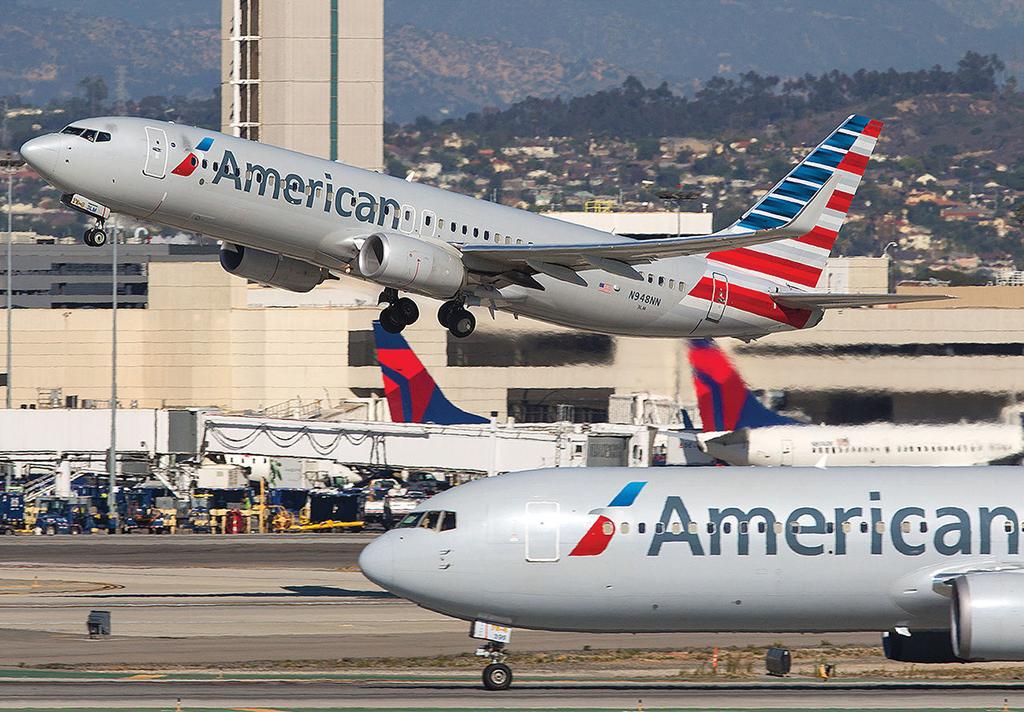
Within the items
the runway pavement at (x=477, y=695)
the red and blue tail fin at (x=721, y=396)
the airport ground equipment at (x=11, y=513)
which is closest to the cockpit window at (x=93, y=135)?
the runway pavement at (x=477, y=695)

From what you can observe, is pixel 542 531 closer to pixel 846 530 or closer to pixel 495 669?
pixel 495 669

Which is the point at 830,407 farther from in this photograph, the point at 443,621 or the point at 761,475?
the point at 761,475

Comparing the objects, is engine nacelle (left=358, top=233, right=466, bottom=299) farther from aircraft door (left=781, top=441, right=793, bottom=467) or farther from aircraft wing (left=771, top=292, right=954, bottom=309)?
aircraft door (left=781, top=441, right=793, bottom=467)

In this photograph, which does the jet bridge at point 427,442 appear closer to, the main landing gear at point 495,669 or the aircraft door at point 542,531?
the main landing gear at point 495,669

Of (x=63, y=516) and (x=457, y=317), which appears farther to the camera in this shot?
(x=63, y=516)

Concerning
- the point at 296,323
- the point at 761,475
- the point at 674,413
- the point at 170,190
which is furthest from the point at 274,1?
the point at 761,475

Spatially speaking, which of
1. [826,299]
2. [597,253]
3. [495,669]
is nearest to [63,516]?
[597,253]

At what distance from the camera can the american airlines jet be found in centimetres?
3556

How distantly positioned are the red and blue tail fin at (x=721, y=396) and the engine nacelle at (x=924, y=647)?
25.8 meters

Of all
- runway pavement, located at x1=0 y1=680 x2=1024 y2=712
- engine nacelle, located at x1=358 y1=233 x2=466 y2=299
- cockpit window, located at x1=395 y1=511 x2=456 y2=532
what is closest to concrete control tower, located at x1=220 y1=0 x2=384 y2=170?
engine nacelle, located at x1=358 y1=233 x2=466 y2=299

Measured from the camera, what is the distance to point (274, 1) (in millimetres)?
156250

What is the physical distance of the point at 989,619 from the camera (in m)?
34.2

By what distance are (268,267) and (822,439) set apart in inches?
786

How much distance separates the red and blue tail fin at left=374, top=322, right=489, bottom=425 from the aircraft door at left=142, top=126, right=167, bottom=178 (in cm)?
3470
